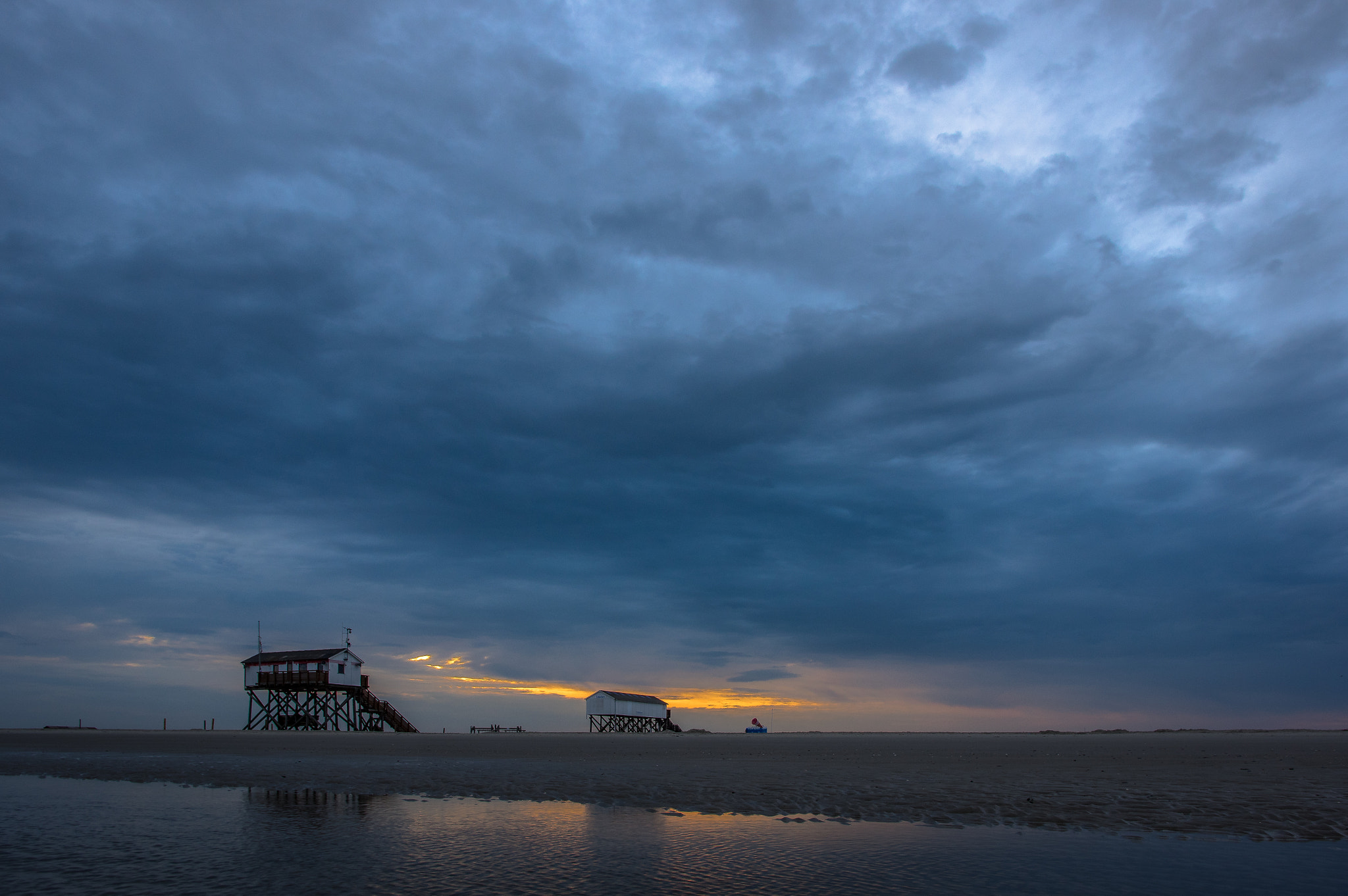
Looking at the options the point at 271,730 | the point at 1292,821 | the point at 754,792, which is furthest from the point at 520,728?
the point at 1292,821

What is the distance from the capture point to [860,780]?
86.5 ft

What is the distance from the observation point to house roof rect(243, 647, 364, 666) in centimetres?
9000

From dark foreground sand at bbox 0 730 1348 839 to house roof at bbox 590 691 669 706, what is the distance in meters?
80.0

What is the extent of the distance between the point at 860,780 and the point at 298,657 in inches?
3244

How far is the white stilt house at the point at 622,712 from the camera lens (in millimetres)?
122438

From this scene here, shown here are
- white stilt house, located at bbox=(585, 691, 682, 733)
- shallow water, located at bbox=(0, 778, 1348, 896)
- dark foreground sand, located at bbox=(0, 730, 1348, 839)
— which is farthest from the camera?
white stilt house, located at bbox=(585, 691, 682, 733)

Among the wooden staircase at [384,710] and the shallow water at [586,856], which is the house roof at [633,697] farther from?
the shallow water at [586,856]

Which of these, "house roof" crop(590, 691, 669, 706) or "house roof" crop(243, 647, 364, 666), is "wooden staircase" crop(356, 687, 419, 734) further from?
"house roof" crop(590, 691, 669, 706)

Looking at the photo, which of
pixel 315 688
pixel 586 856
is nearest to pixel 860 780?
pixel 586 856

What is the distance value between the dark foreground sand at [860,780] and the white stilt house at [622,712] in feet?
262

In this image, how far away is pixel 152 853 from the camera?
13.2m

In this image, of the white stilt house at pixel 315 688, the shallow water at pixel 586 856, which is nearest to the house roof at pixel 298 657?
the white stilt house at pixel 315 688

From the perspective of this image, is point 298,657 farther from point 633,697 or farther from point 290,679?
point 633,697

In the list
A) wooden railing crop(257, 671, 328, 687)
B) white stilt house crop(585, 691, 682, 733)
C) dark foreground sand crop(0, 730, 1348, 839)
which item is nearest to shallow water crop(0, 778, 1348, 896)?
dark foreground sand crop(0, 730, 1348, 839)
